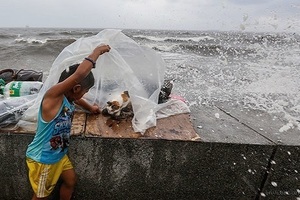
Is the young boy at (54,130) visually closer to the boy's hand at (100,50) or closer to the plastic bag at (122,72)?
the boy's hand at (100,50)


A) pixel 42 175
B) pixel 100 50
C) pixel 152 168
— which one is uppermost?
pixel 100 50

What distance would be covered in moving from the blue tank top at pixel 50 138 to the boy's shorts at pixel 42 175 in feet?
0.14

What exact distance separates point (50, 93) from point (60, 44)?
16259 millimetres

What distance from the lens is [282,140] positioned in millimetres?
2637

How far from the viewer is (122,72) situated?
2.92 meters

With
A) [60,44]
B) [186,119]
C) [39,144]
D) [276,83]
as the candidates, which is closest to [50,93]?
[39,144]

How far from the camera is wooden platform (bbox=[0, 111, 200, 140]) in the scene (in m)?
2.49

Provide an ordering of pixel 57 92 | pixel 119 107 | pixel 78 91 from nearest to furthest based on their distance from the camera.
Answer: pixel 57 92 → pixel 78 91 → pixel 119 107

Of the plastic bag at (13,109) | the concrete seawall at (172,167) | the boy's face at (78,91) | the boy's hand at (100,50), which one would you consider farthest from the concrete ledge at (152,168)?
the boy's hand at (100,50)

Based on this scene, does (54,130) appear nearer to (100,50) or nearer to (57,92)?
(57,92)

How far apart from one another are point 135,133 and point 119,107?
1.26 feet

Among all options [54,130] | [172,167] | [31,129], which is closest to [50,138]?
[54,130]

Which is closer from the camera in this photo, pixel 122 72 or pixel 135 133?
pixel 135 133

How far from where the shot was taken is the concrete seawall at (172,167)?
2477 millimetres
